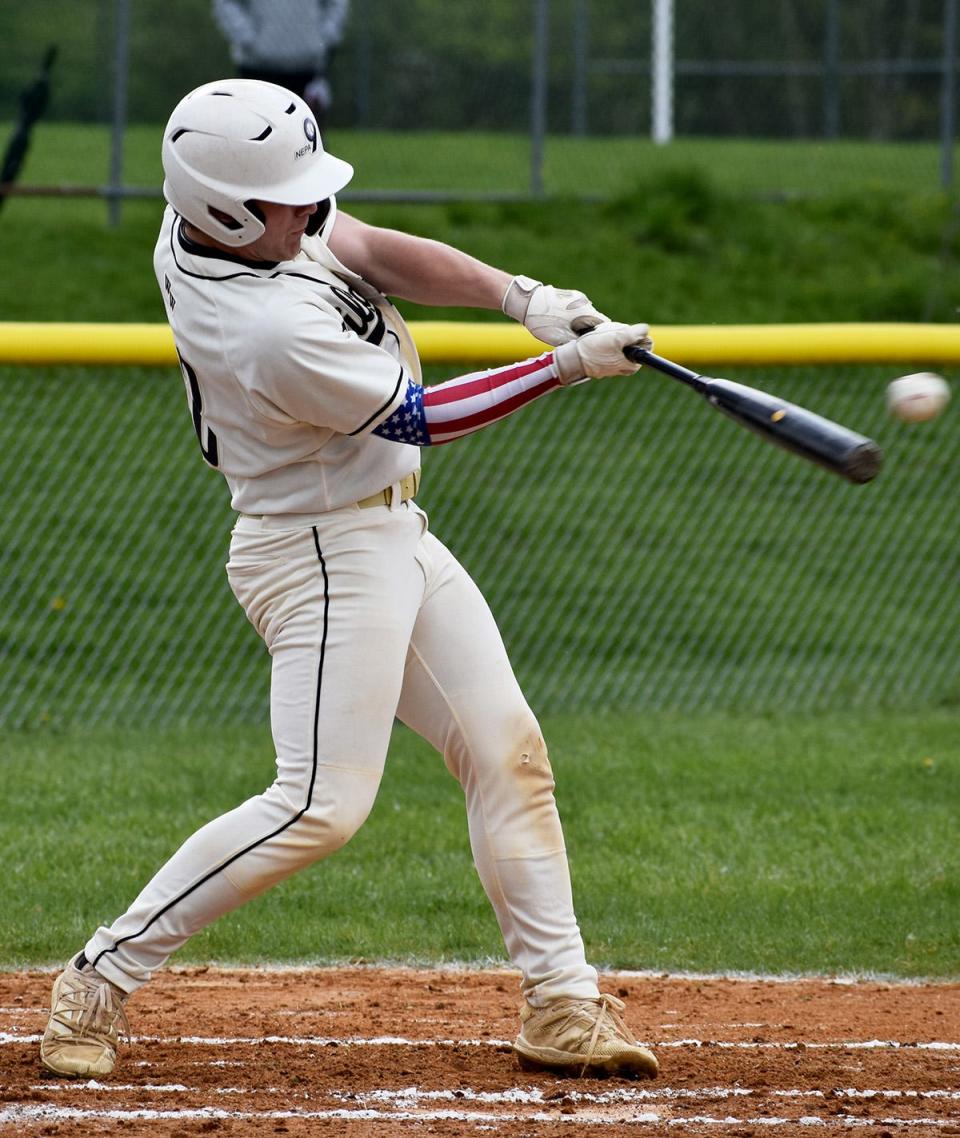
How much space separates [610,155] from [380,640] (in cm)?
1030

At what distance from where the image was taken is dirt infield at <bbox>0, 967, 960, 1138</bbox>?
3.56 metres

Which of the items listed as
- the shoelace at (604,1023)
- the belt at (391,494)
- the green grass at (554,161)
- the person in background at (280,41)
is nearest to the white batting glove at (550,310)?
the belt at (391,494)

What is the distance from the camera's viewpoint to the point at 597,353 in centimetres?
366

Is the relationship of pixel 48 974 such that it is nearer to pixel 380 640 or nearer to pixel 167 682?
pixel 380 640

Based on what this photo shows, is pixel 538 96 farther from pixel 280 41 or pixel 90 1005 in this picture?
pixel 90 1005

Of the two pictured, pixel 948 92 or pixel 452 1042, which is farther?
pixel 948 92

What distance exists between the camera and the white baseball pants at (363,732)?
3.69 metres

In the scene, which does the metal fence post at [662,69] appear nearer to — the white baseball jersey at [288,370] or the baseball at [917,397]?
the baseball at [917,397]

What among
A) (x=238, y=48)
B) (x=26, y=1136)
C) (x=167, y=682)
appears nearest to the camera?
(x=26, y=1136)

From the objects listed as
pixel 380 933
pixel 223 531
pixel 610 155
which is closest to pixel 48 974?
pixel 380 933

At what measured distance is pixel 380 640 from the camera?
12.1ft

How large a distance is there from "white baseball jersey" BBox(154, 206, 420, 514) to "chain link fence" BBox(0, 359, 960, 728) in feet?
12.9

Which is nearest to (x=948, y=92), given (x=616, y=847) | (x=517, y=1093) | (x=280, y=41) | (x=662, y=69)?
(x=662, y=69)

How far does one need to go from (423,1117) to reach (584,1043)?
423mm
